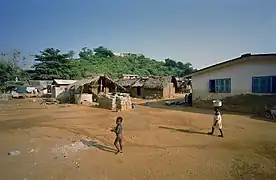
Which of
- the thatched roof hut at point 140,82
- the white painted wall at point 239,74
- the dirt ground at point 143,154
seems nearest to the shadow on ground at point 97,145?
the dirt ground at point 143,154

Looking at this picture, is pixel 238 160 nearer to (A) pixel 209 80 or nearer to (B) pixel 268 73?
(B) pixel 268 73

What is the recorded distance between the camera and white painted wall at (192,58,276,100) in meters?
16.3

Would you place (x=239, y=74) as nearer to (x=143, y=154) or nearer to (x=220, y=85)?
(x=220, y=85)

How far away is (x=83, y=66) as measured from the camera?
6031cm

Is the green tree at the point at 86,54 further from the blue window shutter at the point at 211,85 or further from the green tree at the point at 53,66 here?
the blue window shutter at the point at 211,85

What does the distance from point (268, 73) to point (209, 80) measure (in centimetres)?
514

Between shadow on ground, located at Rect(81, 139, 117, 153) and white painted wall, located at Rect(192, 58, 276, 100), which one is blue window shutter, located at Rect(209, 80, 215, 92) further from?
shadow on ground, located at Rect(81, 139, 117, 153)

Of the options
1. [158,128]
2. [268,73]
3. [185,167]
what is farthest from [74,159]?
[268,73]

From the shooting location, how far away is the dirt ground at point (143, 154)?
5930 mm

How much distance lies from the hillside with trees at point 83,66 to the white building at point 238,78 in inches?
1359

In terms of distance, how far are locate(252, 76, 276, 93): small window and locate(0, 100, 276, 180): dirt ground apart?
5108 mm

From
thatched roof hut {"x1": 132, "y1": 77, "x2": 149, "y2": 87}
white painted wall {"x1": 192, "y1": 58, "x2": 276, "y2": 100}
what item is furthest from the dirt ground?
thatched roof hut {"x1": 132, "y1": 77, "x2": 149, "y2": 87}

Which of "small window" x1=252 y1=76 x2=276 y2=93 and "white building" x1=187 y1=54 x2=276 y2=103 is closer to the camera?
"small window" x1=252 y1=76 x2=276 y2=93

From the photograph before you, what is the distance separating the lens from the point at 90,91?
29.8m
